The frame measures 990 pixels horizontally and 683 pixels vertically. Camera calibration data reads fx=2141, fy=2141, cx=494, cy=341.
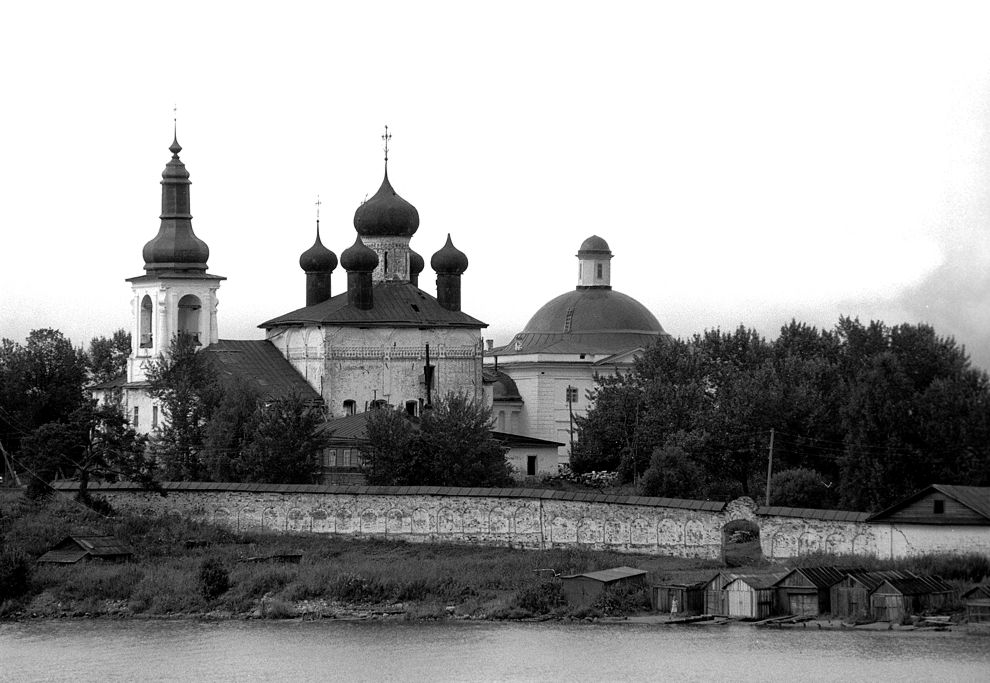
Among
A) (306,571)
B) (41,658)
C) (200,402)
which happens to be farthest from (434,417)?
(41,658)

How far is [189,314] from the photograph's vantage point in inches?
1964

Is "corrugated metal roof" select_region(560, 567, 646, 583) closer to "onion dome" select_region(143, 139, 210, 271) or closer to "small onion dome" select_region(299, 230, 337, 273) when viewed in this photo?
"onion dome" select_region(143, 139, 210, 271)

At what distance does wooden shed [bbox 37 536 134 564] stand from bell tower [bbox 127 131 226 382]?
13.7 m

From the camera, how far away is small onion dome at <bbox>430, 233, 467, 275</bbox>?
5175 cm

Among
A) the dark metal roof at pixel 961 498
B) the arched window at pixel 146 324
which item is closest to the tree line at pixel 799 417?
the dark metal roof at pixel 961 498

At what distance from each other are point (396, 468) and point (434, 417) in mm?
1734

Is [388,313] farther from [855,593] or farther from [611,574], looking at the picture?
[855,593]

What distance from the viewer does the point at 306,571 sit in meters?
33.2

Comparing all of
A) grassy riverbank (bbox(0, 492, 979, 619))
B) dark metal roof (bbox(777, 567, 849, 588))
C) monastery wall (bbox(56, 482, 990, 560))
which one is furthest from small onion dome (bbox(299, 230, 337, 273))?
dark metal roof (bbox(777, 567, 849, 588))

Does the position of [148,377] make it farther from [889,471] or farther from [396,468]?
[889,471]

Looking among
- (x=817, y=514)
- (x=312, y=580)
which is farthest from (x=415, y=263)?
(x=817, y=514)

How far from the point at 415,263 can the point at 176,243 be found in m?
6.78

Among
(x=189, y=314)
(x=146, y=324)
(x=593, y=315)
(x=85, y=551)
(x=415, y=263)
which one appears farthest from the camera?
(x=593, y=315)

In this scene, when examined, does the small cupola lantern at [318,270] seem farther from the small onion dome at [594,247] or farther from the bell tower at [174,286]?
the small onion dome at [594,247]
